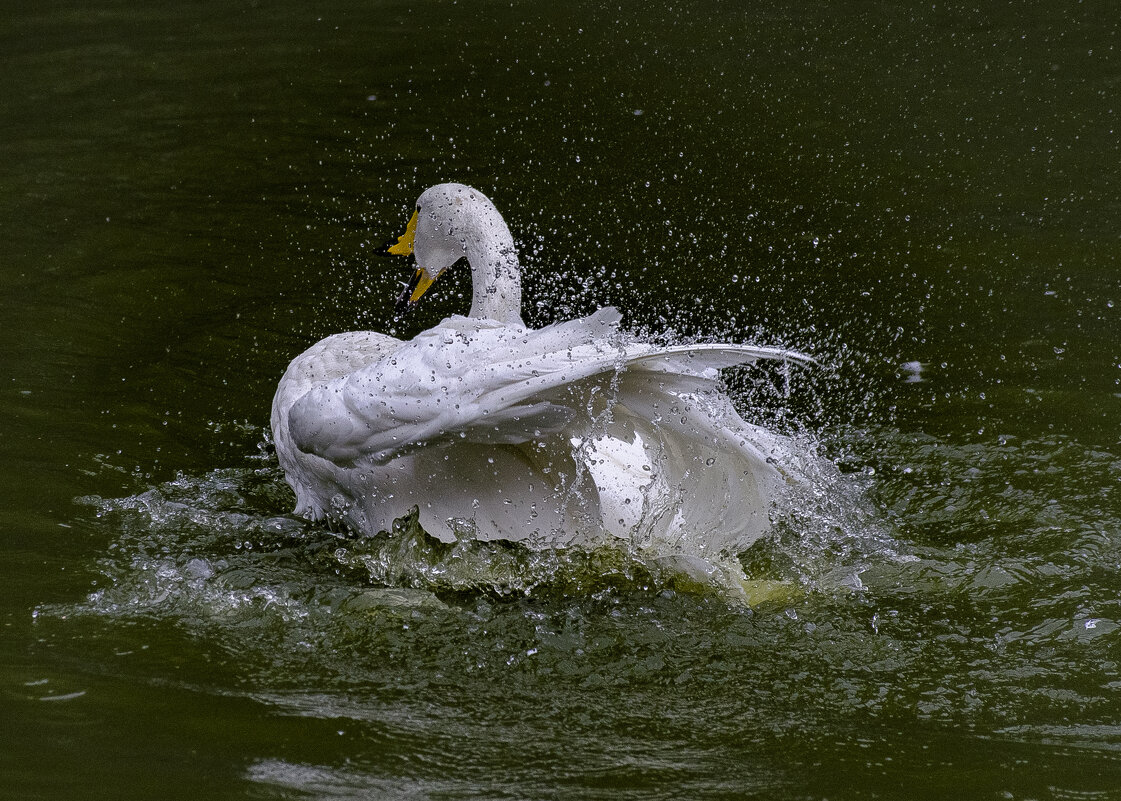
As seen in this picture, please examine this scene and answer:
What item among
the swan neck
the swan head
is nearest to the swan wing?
the swan neck

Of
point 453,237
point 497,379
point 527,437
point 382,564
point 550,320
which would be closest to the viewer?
point 497,379

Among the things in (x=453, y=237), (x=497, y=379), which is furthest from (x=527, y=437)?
(x=453, y=237)

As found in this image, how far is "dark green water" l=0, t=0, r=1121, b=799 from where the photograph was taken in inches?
128

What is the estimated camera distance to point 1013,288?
6641mm

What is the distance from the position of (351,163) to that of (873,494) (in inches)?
198

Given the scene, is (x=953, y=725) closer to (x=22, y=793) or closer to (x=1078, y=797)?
(x=1078, y=797)

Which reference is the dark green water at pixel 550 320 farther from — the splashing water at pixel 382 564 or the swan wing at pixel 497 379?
the swan wing at pixel 497 379

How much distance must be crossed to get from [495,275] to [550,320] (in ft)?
6.12

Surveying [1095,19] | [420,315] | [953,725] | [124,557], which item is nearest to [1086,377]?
[953,725]

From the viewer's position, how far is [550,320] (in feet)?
21.7

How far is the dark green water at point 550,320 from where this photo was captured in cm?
324

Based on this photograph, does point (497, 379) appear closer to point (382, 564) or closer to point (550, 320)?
point (382, 564)

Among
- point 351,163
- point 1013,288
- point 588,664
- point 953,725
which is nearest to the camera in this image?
point 953,725

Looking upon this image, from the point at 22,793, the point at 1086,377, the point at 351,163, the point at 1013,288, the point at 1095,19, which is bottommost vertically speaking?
the point at 22,793
